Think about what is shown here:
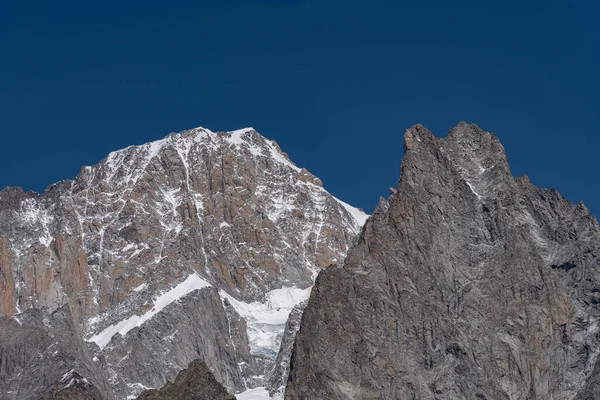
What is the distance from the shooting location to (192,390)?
196875 mm

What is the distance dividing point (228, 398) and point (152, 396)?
689 cm

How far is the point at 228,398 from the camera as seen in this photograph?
196m

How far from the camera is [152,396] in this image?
196 metres

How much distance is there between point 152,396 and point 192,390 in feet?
12.4

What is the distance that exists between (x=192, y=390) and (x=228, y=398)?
137 inches
